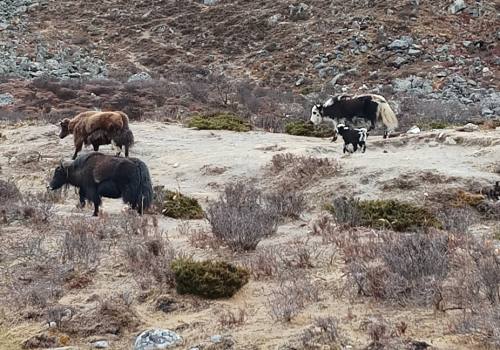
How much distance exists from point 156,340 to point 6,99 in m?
27.0

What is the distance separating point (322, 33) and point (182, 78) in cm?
995

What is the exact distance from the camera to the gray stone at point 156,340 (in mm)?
6152

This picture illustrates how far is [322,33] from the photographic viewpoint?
44938 millimetres

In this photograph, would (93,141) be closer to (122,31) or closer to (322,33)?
(322,33)

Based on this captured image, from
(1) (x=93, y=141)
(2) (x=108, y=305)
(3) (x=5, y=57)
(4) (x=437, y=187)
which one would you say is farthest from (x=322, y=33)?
(2) (x=108, y=305)

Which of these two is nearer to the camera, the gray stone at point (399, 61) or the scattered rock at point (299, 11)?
the gray stone at point (399, 61)

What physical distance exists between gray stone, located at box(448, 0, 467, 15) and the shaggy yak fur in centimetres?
3110

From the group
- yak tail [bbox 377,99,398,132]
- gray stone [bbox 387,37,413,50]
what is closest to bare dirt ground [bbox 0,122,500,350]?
yak tail [bbox 377,99,398,132]

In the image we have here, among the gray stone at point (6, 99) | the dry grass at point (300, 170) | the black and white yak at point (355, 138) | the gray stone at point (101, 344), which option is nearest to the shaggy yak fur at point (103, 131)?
the dry grass at point (300, 170)

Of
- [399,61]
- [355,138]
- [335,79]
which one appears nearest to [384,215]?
[355,138]

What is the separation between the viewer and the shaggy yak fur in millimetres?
18359

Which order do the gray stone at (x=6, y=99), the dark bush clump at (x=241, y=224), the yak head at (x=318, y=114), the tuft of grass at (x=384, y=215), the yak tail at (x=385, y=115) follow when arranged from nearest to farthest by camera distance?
the dark bush clump at (x=241, y=224) < the tuft of grass at (x=384, y=215) < the yak tail at (x=385, y=115) < the yak head at (x=318, y=114) < the gray stone at (x=6, y=99)

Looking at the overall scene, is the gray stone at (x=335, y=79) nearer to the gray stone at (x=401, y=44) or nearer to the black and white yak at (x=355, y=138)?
the gray stone at (x=401, y=44)

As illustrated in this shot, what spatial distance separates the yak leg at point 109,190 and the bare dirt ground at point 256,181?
24.3 inches
